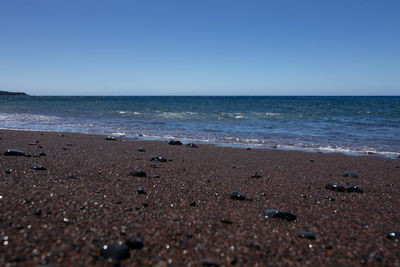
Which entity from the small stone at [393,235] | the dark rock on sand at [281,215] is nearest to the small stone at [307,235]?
the dark rock on sand at [281,215]

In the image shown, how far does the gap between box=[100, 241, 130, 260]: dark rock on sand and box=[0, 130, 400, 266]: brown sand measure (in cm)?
7

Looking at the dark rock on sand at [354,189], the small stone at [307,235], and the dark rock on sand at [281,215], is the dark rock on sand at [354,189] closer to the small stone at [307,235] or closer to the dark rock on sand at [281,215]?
the dark rock on sand at [281,215]

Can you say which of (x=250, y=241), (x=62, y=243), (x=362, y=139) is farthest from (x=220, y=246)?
(x=362, y=139)

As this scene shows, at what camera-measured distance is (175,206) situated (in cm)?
480

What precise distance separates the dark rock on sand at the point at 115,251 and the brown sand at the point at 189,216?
68mm

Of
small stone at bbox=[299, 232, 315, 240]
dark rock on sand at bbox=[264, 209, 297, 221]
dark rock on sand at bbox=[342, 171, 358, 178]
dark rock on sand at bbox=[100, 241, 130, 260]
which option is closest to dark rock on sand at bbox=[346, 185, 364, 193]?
dark rock on sand at bbox=[342, 171, 358, 178]

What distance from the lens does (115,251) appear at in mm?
3141

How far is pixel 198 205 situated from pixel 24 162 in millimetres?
5306

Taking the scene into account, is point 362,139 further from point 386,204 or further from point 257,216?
point 257,216

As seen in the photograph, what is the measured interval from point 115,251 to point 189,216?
4.72ft

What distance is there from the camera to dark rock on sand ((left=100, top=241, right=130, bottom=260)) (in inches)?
122

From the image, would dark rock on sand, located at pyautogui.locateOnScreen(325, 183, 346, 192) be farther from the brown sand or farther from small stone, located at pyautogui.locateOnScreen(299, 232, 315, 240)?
small stone, located at pyautogui.locateOnScreen(299, 232, 315, 240)

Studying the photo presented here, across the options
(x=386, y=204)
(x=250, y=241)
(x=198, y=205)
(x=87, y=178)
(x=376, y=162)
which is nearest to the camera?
Result: (x=250, y=241)

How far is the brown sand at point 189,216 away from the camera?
325 centimetres
